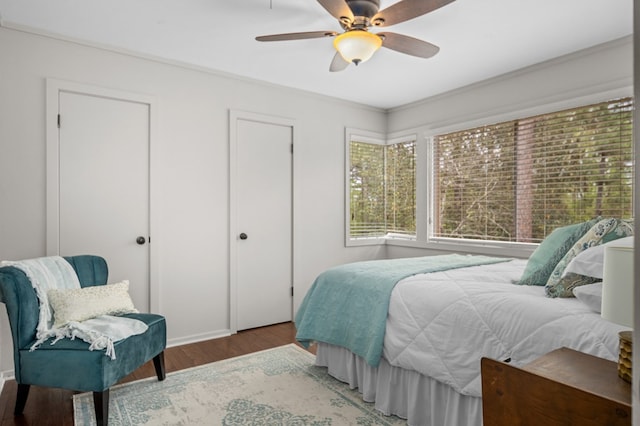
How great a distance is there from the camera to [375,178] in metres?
5.00

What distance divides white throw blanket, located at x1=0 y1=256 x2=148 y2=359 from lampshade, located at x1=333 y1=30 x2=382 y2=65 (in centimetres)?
207

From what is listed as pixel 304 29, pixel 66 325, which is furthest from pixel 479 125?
pixel 66 325

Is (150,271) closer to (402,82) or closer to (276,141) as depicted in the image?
(276,141)

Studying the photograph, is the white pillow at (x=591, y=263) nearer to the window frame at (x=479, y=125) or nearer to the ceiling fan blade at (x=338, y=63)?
the ceiling fan blade at (x=338, y=63)

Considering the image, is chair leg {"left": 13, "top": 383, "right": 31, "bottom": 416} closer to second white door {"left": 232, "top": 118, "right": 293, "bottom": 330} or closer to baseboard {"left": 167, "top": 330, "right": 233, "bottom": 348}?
baseboard {"left": 167, "top": 330, "right": 233, "bottom": 348}

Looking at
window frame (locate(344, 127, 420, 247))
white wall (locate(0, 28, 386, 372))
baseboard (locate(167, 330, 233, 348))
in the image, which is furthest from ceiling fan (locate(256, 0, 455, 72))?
baseboard (locate(167, 330, 233, 348))

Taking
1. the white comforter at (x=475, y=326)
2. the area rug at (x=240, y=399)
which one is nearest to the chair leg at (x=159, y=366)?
the area rug at (x=240, y=399)

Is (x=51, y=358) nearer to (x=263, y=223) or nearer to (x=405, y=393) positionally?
(x=405, y=393)

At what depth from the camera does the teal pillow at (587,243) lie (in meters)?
1.71

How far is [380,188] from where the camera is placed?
505cm

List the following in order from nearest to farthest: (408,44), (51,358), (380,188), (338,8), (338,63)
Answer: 1. (51,358)
2. (338,8)
3. (408,44)
4. (338,63)
5. (380,188)

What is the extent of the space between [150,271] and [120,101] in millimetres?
1434

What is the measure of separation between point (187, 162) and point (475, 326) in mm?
2761

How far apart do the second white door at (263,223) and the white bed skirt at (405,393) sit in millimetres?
1417
